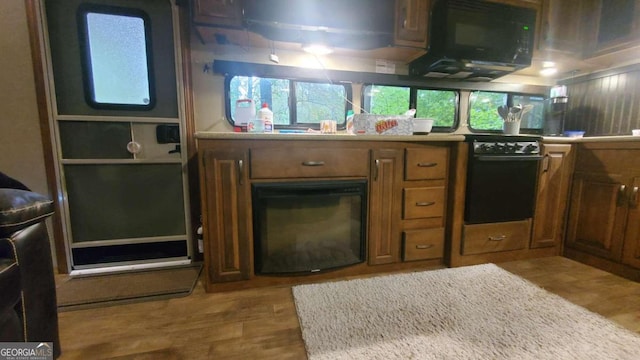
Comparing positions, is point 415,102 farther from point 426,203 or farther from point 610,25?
point 610,25

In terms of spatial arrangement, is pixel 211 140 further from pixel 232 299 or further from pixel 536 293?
pixel 536 293

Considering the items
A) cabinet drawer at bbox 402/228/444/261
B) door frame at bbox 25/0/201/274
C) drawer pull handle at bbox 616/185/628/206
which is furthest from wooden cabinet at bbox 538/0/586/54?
door frame at bbox 25/0/201/274

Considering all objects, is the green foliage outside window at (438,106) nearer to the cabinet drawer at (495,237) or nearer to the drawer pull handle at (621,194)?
the cabinet drawer at (495,237)

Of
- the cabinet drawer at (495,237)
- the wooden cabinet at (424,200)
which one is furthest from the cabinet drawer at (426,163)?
the cabinet drawer at (495,237)

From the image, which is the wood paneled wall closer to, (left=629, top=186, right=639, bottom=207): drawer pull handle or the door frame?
(left=629, top=186, right=639, bottom=207): drawer pull handle

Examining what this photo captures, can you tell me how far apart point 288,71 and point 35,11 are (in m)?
1.58

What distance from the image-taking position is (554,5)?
2096mm

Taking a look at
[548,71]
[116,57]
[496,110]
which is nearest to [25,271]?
[116,57]

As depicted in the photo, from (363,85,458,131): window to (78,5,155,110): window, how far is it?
5.50 feet

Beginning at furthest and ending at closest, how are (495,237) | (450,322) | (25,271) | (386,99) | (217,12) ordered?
1. (386,99)
2. (495,237)
3. (217,12)
4. (450,322)
5. (25,271)

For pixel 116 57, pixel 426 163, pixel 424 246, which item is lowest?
pixel 424 246

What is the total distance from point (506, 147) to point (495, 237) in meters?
0.66

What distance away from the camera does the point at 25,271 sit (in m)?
0.84

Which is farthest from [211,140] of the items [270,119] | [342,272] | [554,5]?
[554,5]
